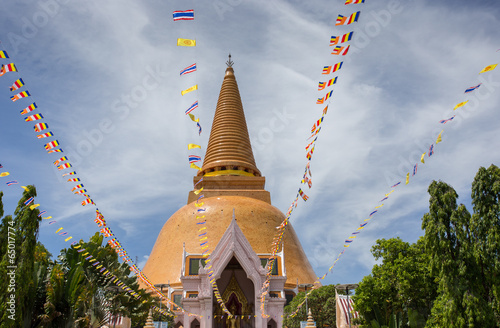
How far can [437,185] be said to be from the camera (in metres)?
18.4

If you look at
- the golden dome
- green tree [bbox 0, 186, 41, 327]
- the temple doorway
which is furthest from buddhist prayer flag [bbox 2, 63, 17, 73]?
the golden dome

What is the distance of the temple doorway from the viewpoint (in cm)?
2824

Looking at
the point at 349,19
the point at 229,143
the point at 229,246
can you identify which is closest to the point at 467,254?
the point at 349,19

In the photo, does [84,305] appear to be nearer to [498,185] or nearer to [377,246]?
[377,246]

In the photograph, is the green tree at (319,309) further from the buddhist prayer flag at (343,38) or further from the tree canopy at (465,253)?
the buddhist prayer flag at (343,38)

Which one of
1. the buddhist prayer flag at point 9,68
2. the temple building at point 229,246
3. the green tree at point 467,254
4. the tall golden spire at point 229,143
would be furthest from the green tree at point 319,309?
the buddhist prayer flag at point 9,68

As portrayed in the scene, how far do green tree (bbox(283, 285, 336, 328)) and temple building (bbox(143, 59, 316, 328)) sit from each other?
1711 mm

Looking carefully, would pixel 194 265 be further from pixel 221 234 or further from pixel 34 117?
pixel 34 117

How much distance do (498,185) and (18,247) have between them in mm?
18769

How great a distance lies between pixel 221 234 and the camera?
127ft

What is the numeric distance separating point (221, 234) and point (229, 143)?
13.2m

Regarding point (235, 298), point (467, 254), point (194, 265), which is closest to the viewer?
point (467, 254)

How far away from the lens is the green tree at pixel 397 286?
68.7ft

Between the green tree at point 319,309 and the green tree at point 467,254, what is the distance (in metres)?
11.4
